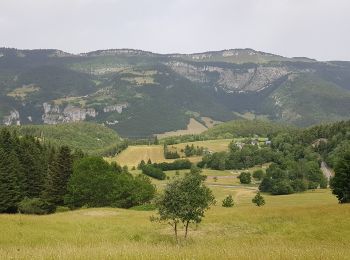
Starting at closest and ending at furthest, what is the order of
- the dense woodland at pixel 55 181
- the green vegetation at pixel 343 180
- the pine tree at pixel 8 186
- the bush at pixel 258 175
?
1. the green vegetation at pixel 343 180
2. the pine tree at pixel 8 186
3. the dense woodland at pixel 55 181
4. the bush at pixel 258 175

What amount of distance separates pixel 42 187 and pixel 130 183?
17.4 m

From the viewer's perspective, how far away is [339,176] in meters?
69.4

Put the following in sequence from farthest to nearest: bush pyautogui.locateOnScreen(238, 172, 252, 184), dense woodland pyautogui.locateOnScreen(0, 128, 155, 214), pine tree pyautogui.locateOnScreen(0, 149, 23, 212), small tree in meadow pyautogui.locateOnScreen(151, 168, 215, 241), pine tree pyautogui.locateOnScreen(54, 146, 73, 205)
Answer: bush pyautogui.locateOnScreen(238, 172, 252, 184) → pine tree pyautogui.locateOnScreen(54, 146, 73, 205) → dense woodland pyautogui.locateOnScreen(0, 128, 155, 214) → pine tree pyautogui.locateOnScreen(0, 149, 23, 212) → small tree in meadow pyautogui.locateOnScreen(151, 168, 215, 241)

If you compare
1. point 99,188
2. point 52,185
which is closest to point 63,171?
point 52,185

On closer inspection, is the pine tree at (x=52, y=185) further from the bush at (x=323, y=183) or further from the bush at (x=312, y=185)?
the bush at (x=323, y=183)

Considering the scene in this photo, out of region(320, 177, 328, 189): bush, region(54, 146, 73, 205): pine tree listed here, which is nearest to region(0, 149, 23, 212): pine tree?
region(54, 146, 73, 205): pine tree

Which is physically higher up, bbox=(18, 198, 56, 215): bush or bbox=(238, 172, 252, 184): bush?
bbox=(18, 198, 56, 215): bush

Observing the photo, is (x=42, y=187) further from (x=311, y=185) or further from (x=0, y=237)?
(x=311, y=185)

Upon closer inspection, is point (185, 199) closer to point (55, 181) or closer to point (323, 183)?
point (55, 181)

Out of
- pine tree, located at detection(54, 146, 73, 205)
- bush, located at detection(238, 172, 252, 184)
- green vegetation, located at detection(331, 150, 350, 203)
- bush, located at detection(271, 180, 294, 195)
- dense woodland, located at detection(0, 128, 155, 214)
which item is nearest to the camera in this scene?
green vegetation, located at detection(331, 150, 350, 203)

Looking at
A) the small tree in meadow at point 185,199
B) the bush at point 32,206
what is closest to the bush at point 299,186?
the bush at point 32,206

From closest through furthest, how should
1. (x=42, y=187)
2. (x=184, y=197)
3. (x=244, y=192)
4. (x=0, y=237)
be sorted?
(x=0, y=237) < (x=184, y=197) < (x=42, y=187) < (x=244, y=192)

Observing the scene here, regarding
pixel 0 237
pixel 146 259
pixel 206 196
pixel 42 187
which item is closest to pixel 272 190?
pixel 42 187

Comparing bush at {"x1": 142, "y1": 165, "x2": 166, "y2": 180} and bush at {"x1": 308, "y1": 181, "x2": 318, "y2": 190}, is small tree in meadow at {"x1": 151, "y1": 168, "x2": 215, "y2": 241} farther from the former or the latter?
bush at {"x1": 142, "y1": 165, "x2": 166, "y2": 180}
